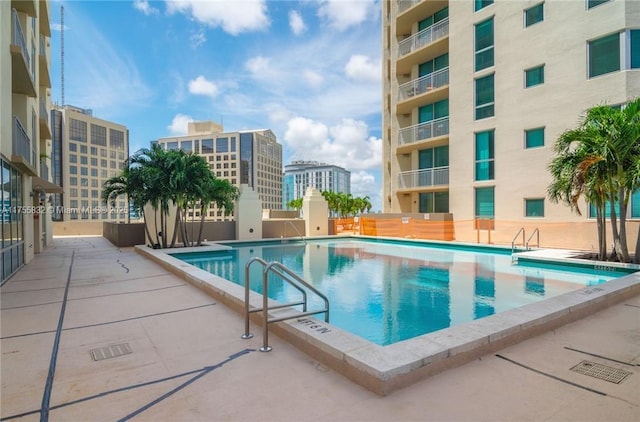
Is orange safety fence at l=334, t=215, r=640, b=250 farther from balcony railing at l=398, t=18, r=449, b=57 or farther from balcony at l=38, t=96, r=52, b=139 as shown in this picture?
balcony at l=38, t=96, r=52, b=139

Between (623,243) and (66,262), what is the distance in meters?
16.4

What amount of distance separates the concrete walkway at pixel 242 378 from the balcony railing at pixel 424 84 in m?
17.9

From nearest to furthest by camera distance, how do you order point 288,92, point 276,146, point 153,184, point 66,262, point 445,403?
point 445,403
point 66,262
point 153,184
point 288,92
point 276,146

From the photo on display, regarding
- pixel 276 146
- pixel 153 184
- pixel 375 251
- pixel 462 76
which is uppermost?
pixel 276 146

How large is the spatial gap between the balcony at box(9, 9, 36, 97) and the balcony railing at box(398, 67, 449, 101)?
18.8 m

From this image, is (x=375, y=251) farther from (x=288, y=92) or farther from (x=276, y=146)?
(x=276, y=146)

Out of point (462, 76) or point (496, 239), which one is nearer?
point (496, 239)

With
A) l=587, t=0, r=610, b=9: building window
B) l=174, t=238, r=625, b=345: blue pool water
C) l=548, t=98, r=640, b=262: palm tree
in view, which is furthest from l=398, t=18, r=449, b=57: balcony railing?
l=548, t=98, r=640, b=262: palm tree

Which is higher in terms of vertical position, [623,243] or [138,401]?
[623,243]

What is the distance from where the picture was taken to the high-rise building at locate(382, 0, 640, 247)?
45.6 feet

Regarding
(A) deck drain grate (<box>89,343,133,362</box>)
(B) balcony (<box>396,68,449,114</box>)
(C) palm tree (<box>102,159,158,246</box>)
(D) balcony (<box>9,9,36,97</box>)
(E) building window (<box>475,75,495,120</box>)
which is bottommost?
(A) deck drain grate (<box>89,343,133,362</box>)

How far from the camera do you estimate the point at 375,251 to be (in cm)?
1584

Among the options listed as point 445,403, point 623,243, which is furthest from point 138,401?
point 623,243

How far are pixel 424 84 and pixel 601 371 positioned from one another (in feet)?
68.8
